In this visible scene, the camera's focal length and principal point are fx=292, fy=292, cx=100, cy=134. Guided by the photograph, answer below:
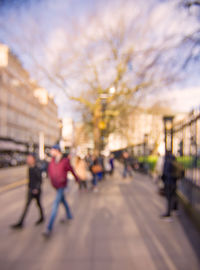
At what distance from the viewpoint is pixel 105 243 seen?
483 cm

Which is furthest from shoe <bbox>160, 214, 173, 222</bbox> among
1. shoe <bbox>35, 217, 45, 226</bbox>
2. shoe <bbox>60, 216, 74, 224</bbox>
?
shoe <bbox>35, 217, 45, 226</bbox>

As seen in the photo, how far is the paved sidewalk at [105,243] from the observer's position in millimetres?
3944

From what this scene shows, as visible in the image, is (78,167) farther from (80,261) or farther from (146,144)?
(146,144)

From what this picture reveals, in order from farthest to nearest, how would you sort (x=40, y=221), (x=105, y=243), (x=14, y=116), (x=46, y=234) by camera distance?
(x=14, y=116), (x=40, y=221), (x=46, y=234), (x=105, y=243)

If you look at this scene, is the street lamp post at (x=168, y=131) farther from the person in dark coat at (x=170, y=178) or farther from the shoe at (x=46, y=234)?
the shoe at (x=46, y=234)

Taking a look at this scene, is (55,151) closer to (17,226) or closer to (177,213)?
(17,226)

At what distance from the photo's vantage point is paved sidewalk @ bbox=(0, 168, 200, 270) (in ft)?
12.9

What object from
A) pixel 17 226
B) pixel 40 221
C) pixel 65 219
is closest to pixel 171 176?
pixel 65 219

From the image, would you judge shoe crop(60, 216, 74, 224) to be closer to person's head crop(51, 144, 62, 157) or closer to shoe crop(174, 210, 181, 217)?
person's head crop(51, 144, 62, 157)

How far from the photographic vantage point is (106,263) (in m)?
3.97

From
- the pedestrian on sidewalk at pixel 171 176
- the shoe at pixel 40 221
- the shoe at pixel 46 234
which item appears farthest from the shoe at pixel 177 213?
the shoe at pixel 46 234

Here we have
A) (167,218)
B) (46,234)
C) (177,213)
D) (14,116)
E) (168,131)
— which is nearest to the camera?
(46,234)

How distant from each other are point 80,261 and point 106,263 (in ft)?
1.18

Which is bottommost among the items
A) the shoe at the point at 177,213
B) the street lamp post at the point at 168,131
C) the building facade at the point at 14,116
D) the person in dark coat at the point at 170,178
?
the shoe at the point at 177,213
